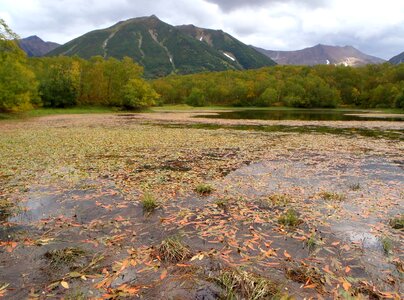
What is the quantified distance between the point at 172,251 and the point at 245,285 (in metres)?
1.61

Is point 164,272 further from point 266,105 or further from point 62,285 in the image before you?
point 266,105

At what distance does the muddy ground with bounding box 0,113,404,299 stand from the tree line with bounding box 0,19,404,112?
37.6 metres

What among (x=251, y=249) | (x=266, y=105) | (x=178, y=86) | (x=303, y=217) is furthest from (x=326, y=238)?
(x=178, y=86)

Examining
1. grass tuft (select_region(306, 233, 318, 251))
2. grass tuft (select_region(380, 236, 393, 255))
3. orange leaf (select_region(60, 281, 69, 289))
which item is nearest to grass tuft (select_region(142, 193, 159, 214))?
orange leaf (select_region(60, 281, 69, 289))

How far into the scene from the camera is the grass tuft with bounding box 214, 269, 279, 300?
4332 millimetres

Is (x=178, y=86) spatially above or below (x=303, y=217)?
above

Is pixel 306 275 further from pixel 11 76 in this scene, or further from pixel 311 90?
pixel 311 90

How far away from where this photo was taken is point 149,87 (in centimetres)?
7712

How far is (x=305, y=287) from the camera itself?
15.2 feet

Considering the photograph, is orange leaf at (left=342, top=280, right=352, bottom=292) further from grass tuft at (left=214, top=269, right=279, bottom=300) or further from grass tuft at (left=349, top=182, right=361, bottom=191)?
grass tuft at (left=349, top=182, right=361, bottom=191)

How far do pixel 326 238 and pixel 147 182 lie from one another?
6.48 meters

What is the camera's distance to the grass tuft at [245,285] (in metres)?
4.33

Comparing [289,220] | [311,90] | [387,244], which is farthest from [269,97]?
[387,244]

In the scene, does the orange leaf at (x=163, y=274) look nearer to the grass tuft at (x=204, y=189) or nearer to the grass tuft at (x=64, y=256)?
the grass tuft at (x=64, y=256)
